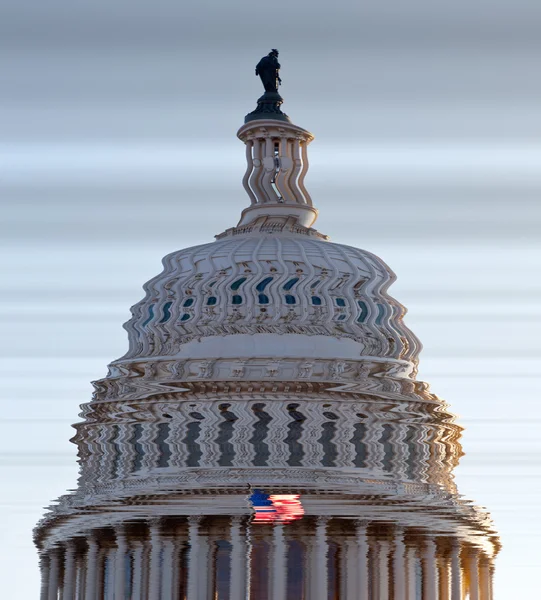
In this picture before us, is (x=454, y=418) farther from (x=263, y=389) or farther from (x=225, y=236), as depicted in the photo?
(x=225, y=236)

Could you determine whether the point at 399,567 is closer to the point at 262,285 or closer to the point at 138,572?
the point at 138,572

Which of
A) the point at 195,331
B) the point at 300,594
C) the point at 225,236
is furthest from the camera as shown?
the point at 225,236

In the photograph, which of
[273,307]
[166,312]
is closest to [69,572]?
[166,312]

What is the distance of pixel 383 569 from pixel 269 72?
26315 millimetres

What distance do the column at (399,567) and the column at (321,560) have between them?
298 centimetres

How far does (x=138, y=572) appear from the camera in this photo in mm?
69562

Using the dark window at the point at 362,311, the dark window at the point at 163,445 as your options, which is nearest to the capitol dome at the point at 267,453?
the dark window at the point at 362,311

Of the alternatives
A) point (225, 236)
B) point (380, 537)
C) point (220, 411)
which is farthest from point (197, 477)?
point (225, 236)

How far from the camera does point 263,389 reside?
233ft

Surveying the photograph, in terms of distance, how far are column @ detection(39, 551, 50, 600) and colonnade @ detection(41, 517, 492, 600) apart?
3.06m

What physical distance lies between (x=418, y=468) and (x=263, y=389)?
7367mm

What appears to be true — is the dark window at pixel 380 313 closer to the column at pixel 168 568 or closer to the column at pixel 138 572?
the column at pixel 168 568

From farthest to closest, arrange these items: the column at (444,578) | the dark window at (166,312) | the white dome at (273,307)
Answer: the dark window at (166,312) < the white dome at (273,307) < the column at (444,578)

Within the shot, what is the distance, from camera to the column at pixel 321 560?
2665 inches
